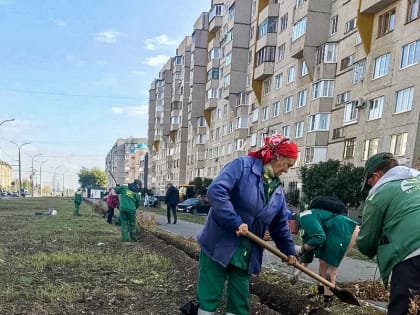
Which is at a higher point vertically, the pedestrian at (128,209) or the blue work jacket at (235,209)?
the blue work jacket at (235,209)

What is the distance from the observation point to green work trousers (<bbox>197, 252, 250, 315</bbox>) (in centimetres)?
312

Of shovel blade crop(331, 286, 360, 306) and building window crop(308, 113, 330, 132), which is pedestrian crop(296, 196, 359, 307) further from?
building window crop(308, 113, 330, 132)

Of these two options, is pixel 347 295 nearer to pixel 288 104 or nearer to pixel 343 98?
pixel 343 98

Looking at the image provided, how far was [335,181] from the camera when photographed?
22.7 metres

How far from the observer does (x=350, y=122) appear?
86.3ft

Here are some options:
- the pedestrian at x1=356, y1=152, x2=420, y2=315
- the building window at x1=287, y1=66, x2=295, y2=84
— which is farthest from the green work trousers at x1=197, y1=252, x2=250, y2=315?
the building window at x1=287, y1=66, x2=295, y2=84

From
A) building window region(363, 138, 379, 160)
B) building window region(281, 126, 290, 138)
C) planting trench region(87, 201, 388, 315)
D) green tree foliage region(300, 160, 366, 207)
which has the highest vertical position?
building window region(281, 126, 290, 138)

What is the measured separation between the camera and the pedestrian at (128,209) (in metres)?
9.73

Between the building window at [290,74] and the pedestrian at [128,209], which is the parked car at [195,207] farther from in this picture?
the pedestrian at [128,209]

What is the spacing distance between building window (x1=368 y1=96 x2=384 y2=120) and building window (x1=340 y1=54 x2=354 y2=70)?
4470 mm

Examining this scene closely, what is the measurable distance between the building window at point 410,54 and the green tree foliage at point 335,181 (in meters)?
6.25

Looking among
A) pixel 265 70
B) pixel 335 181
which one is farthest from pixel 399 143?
pixel 265 70

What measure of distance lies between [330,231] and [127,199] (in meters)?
6.17

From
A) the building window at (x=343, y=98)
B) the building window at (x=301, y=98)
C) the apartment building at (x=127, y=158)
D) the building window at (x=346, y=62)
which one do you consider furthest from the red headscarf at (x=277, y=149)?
the apartment building at (x=127, y=158)
